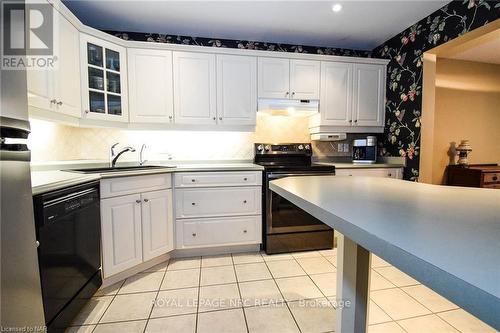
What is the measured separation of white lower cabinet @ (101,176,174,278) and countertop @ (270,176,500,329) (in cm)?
152

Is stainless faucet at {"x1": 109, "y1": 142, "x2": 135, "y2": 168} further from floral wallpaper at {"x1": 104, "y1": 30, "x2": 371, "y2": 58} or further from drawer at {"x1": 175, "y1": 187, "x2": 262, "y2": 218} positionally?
A: floral wallpaper at {"x1": 104, "y1": 30, "x2": 371, "y2": 58}

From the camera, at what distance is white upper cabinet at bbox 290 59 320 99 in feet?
9.01

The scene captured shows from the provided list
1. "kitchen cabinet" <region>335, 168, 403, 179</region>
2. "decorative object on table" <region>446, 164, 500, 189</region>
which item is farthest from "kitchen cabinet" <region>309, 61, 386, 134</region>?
"decorative object on table" <region>446, 164, 500, 189</region>

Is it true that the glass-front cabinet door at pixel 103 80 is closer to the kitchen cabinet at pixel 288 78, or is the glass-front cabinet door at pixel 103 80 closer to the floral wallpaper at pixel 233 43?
the floral wallpaper at pixel 233 43

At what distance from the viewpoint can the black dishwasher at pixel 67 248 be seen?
Answer: 117cm

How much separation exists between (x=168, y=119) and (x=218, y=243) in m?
1.37

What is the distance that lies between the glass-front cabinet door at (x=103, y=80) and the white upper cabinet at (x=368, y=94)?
259 cm

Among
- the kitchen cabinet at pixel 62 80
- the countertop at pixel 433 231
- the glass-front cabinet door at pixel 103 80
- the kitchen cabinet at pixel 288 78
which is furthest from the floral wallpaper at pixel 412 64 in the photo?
the kitchen cabinet at pixel 62 80

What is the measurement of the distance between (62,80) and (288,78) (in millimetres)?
2101

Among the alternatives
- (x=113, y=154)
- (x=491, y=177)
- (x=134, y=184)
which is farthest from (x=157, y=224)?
(x=491, y=177)

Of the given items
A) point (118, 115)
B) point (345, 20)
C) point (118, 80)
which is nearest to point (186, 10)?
point (118, 80)

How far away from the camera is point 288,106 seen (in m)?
2.72

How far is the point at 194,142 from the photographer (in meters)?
2.78

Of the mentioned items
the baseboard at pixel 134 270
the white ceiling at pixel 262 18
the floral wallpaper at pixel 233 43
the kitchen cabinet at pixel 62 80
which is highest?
the white ceiling at pixel 262 18
